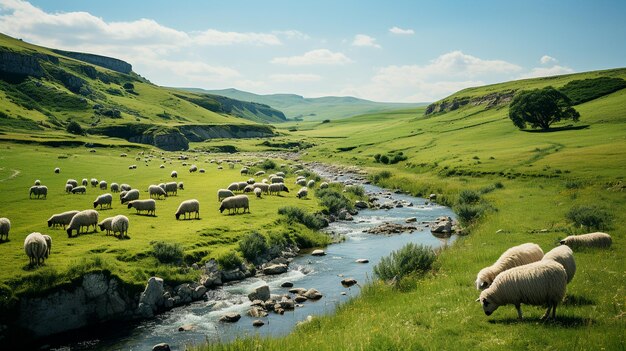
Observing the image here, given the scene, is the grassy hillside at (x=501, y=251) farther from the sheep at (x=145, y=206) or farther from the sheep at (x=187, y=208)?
the sheep at (x=145, y=206)

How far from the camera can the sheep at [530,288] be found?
1202 cm

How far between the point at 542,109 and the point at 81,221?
95645mm

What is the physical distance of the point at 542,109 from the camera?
3632 inches

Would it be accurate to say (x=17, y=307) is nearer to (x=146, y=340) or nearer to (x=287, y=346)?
(x=146, y=340)

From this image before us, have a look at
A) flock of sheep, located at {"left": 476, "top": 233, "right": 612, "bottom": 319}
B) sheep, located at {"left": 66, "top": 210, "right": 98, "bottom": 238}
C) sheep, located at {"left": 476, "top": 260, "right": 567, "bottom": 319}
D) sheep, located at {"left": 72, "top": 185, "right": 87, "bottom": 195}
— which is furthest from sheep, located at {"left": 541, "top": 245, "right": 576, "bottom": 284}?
sheep, located at {"left": 72, "top": 185, "right": 87, "bottom": 195}

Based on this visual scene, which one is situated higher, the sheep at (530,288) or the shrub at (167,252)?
the sheep at (530,288)

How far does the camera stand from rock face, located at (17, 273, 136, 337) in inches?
784

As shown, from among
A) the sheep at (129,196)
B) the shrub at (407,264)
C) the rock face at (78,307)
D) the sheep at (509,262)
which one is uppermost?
the sheep at (509,262)

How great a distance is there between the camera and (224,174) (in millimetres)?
70562

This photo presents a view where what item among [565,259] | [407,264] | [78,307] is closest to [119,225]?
[78,307]

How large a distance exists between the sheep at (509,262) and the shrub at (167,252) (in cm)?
1935

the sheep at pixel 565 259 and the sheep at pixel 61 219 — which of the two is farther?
the sheep at pixel 61 219

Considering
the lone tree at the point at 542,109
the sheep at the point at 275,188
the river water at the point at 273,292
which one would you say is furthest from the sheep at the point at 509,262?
the lone tree at the point at 542,109

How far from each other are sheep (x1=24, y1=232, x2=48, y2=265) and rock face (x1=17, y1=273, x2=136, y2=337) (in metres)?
3.17
